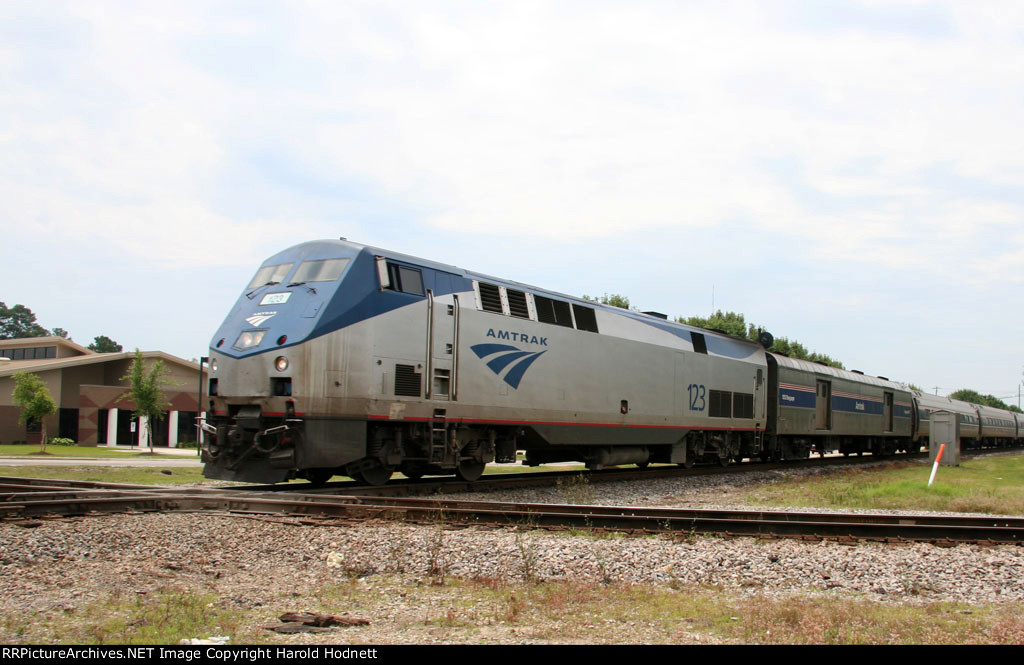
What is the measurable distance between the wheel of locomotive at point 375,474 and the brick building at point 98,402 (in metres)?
38.6

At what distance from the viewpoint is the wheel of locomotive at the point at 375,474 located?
1429 cm

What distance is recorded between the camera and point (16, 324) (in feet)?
457

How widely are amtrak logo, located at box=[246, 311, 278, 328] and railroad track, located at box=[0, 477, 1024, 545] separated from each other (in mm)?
2957

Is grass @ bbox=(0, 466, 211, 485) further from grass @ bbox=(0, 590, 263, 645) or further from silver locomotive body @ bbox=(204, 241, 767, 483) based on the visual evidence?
grass @ bbox=(0, 590, 263, 645)

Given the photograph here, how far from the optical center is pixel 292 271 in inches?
553

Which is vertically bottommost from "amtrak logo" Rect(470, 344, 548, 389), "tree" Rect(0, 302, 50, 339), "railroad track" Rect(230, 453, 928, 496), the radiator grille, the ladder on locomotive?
"railroad track" Rect(230, 453, 928, 496)

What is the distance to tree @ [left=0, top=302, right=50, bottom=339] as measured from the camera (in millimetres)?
138125

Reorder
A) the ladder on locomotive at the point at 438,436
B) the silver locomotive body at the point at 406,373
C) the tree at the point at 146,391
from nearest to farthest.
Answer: the silver locomotive body at the point at 406,373, the ladder on locomotive at the point at 438,436, the tree at the point at 146,391

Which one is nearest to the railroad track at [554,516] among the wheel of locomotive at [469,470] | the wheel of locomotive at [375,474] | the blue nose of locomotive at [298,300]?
the wheel of locomotive at [375,474]

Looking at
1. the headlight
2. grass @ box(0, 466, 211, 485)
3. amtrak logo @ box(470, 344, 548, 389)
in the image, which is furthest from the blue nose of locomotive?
grass @ box(0, 466, 211, 485)

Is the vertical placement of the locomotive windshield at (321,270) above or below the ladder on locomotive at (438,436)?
above

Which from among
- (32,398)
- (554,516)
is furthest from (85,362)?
(554,516)

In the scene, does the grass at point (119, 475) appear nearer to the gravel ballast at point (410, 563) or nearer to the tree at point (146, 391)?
the gravel ballast at point (410, 563)
